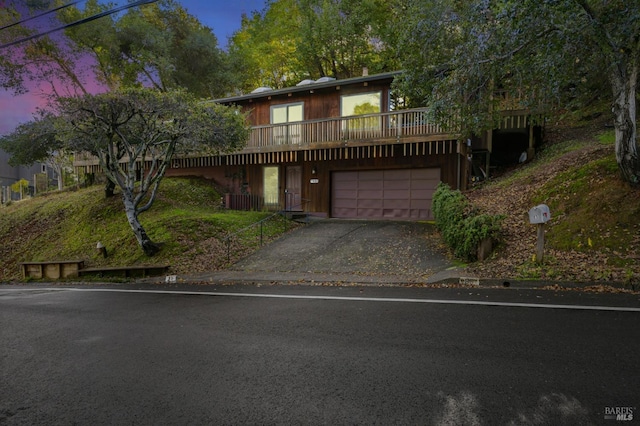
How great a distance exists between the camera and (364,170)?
17891 millimetres

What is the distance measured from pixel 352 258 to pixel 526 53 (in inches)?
283

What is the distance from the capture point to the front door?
1928cm

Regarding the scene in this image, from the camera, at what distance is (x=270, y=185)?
20.1 meters

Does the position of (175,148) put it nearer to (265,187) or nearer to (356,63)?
(265,187)

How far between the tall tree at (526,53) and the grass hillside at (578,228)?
35.6 inches

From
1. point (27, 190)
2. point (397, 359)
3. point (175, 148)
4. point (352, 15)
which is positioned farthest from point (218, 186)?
point (27, 190)

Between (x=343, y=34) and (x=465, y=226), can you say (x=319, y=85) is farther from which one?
(x=465, y=226)

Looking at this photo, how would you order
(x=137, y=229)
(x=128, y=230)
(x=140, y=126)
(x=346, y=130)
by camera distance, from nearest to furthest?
(x=137, y=229), (x=140, y=126), (x=128, y=230), (x=346, y=130)

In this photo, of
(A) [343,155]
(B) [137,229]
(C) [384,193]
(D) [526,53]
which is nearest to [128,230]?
(B) [137,229]

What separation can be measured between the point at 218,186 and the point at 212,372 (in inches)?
736

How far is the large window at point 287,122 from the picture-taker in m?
17.8

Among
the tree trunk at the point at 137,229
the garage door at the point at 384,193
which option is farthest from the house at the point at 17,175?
the garage door at the point at 384,193

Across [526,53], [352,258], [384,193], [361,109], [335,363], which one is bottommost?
[352,258]
